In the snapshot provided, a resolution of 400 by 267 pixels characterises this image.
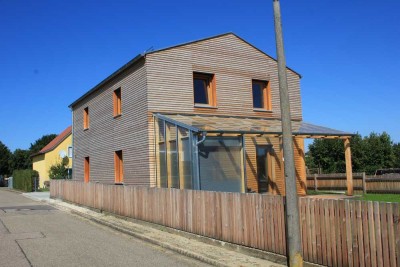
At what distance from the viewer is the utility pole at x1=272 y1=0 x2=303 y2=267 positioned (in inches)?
281

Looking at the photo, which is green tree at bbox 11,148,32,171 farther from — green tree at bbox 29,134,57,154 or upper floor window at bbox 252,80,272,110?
upper floor window at bbox 252,80,272,110

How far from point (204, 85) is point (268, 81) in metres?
3.46

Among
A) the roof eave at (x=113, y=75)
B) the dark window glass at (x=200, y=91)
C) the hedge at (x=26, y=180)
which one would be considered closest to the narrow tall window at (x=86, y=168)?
the roof eave at (x=113, y=75)

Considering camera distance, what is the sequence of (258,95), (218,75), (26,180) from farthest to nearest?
(26,180) < (258,95) < (218,75)

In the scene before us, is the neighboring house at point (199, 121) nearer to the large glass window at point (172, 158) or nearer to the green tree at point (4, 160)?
the large glass window at point (172, 158)

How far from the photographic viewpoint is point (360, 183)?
25.2 meters

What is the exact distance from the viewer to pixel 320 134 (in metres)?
17.5

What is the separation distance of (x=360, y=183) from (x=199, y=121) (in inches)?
557

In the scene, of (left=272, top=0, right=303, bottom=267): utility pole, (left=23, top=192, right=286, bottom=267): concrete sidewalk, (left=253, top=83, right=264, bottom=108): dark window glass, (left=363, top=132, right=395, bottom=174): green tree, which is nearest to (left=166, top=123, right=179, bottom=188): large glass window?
(left=23, top=192, right=286, bottom=267): concrete sidewalk

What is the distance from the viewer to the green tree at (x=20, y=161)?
78.7 m

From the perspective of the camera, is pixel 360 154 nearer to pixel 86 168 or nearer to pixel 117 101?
pixel 86 168

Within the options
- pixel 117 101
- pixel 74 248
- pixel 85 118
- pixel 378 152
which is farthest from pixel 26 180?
pixel 378 152

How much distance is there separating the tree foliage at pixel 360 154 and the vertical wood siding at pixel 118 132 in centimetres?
2842

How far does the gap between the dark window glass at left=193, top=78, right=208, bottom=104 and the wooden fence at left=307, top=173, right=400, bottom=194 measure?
11810mm
